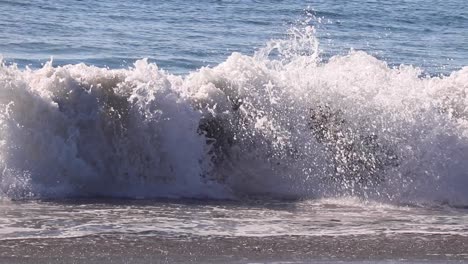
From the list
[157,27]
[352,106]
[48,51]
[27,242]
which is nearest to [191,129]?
[352,106]

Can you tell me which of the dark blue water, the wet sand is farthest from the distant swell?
the dark blue water

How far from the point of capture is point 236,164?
10062 millimetres

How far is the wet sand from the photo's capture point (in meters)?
6.81

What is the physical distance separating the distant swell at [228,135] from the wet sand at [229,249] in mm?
1926

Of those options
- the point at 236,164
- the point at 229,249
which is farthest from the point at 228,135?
the point at 229,249

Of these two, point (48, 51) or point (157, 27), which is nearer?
point (48, 51)

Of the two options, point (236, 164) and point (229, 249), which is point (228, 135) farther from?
point (229, 249)

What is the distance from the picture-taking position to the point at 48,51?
652 inches

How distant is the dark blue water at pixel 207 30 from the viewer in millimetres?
16875

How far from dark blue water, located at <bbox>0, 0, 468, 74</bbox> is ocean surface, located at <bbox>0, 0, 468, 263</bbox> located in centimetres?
540

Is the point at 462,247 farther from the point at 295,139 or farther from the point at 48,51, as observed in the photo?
A: the point at 48,51

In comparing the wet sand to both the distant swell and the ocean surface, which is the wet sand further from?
the distant swell

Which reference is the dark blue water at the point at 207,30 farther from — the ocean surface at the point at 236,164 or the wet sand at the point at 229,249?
the wet sand at the point at 229,249

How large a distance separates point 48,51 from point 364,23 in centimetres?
848
